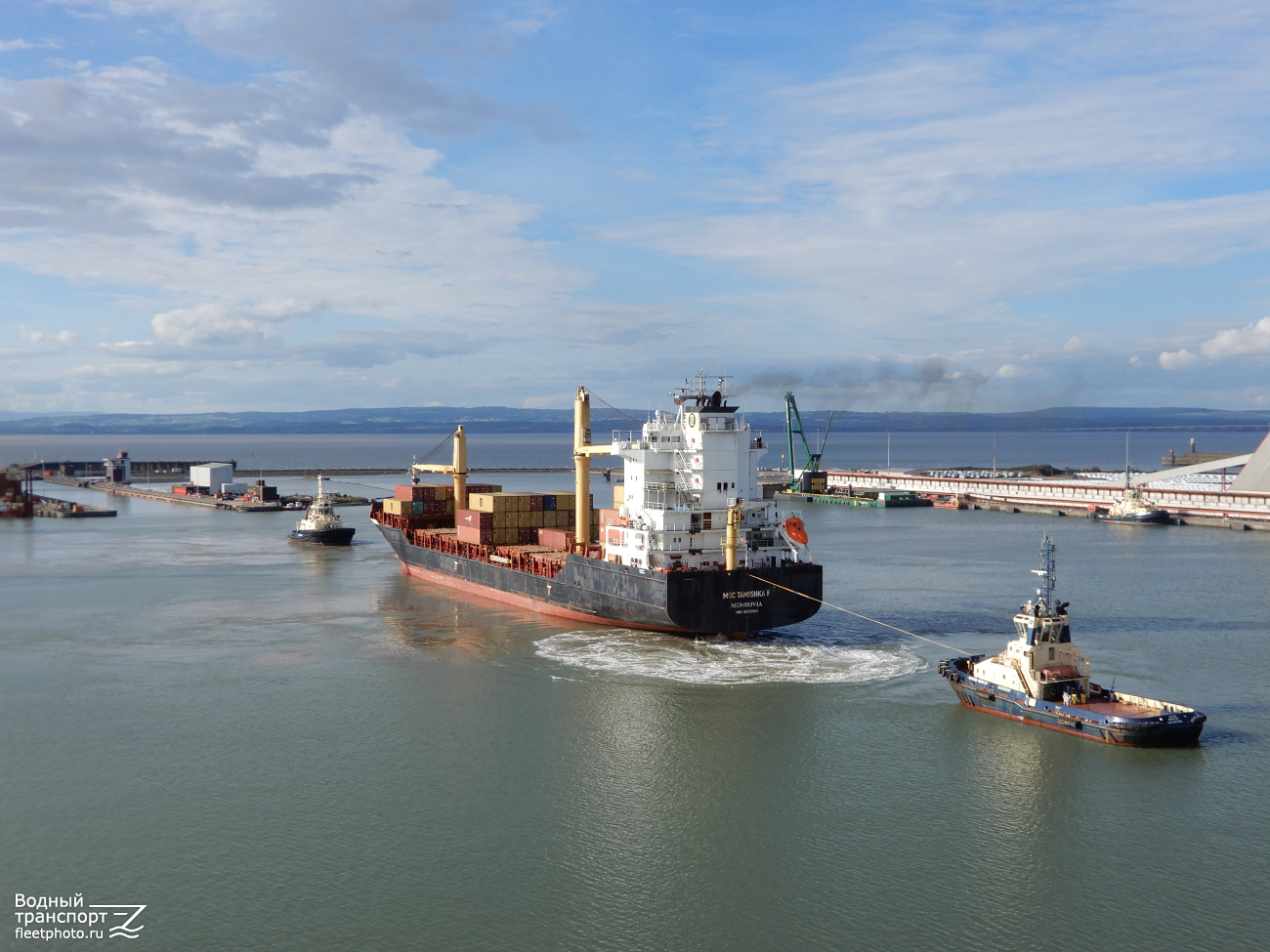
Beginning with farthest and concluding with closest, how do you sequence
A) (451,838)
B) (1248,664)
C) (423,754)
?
(1248,664) < (423,754) < (451,838)

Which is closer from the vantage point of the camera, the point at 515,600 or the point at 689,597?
the point at 689,597

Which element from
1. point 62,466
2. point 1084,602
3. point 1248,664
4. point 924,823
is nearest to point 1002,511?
point 1084,602

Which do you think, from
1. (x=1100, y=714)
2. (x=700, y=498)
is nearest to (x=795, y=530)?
(x=700, y=498)

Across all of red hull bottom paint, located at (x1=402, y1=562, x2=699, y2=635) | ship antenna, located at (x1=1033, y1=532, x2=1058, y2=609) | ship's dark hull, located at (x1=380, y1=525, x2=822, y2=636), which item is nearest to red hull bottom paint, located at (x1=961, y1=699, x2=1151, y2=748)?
ship antenna, located at (x1=1033, y1=532, x2=1058, y2=609)

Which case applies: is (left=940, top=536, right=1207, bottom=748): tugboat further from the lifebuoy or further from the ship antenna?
the lifebuoy

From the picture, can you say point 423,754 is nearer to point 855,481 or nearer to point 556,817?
point 556,817

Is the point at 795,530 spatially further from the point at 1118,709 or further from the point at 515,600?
the point at 515,600
